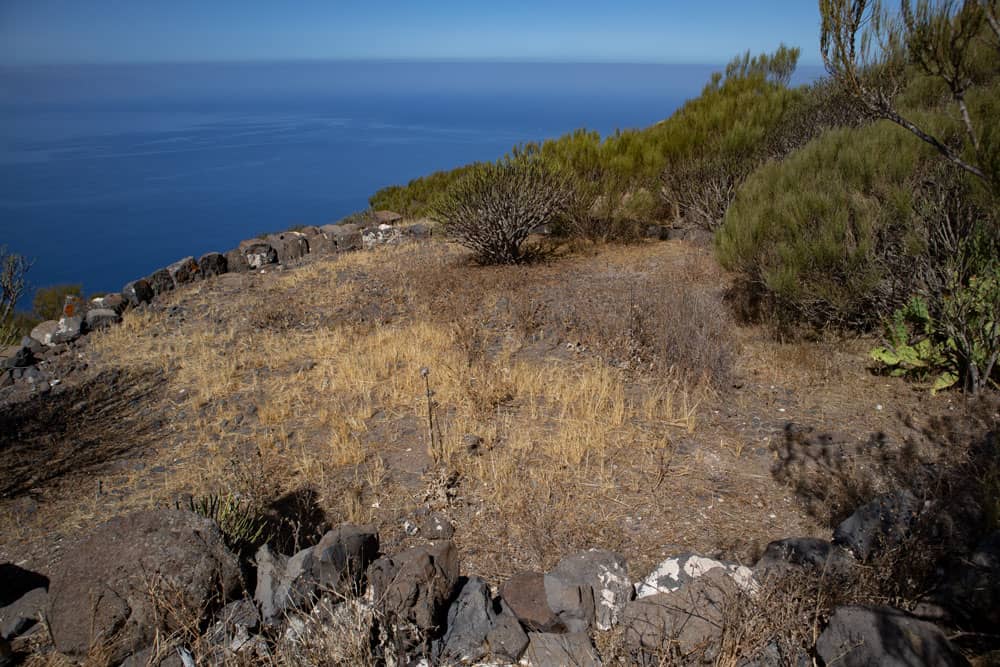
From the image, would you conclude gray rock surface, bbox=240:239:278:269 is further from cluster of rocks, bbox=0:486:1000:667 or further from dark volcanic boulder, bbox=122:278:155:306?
cluster of rocks, bbox=0:486:1000:667

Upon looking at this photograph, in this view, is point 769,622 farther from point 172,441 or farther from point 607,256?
point 607,256

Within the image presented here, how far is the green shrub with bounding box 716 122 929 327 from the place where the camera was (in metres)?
5.39

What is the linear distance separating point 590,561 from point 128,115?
178372mm

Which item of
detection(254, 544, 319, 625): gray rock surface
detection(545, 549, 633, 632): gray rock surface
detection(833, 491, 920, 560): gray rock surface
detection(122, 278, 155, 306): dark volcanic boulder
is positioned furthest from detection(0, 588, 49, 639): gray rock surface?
detection(122, 278, 155, 306): dark volcanic boulder

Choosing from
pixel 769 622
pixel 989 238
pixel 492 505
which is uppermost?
pixel 989 238

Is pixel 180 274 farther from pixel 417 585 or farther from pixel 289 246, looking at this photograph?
pixel 417 585

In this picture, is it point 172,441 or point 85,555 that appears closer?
point 85,555

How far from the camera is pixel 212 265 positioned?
9.98m

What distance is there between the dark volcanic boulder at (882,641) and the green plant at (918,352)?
3161 millimetres

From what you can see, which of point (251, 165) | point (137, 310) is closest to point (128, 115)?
point (251, 165)

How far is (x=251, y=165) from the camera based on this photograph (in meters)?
92.5

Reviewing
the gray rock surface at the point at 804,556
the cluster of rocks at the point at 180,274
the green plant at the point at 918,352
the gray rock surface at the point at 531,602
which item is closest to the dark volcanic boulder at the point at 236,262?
the cluster of rocks at the point at 180,274

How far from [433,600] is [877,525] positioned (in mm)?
2221

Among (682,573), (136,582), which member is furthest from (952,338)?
(136,582)
